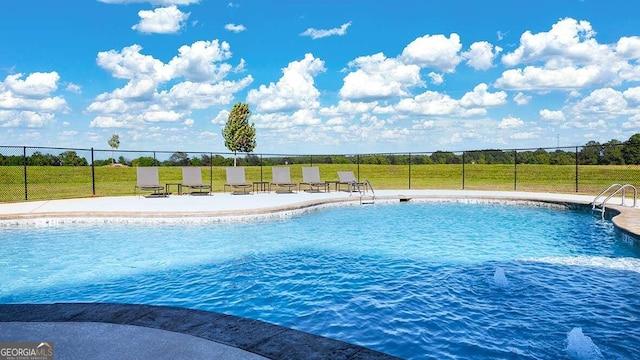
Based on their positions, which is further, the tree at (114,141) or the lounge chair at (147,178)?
the tree at (114,141)

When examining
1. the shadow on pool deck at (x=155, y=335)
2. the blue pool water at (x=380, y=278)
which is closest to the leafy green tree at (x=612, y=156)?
the blue pool water at (x=380, y=278)

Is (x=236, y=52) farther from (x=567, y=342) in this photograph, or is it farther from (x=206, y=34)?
(x=567, y=342)

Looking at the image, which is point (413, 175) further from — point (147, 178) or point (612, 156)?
point (147, 178)

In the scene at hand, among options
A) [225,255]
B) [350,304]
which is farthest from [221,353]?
[225,255]

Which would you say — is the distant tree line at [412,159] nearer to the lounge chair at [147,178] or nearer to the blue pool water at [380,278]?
the lounge chair at [147,178]

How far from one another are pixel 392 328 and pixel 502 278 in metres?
2.03

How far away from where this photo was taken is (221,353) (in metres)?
2.45

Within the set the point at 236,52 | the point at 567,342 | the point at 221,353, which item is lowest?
the point at 567,342

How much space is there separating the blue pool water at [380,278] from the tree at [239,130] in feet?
70.5

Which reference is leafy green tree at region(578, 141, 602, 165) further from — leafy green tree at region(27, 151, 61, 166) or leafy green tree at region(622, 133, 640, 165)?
leafy green tree at region(27, 151, 61, 166)

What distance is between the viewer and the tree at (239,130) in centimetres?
3014

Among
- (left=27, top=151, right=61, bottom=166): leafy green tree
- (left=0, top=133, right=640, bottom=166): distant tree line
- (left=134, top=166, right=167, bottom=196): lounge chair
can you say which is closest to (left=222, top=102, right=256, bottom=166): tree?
(left=0, top=133, right=640, bottom=166): distant tree line

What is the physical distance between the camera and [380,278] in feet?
17.6

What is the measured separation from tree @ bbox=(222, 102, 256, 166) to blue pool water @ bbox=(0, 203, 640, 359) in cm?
2148
